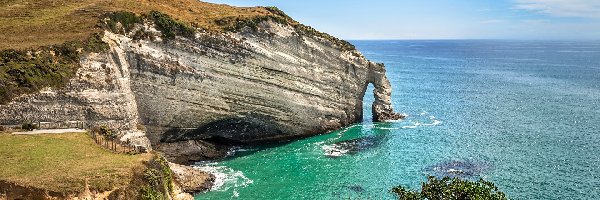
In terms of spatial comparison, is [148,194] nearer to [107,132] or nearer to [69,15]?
[107,132]

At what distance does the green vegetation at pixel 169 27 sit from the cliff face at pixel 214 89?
983 mm

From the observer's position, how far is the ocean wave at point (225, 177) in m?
53.8

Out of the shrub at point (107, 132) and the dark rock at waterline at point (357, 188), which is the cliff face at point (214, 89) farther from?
the dark rock at waterline at point (357, 188)

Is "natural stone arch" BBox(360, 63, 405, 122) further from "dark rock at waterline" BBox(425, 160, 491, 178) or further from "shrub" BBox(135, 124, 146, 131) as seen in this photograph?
"shrub" BBox(135, 124, 146, 131)

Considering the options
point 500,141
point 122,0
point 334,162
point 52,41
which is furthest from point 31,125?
point 500,141

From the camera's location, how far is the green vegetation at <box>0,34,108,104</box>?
166ft

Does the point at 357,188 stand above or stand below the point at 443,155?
below

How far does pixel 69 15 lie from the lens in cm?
6581

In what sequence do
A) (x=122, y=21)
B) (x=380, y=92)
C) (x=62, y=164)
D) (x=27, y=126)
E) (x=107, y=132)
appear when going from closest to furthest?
(x=62, y=164), (x=27, y=126), (x=107, y=132), (x=122, y=21), (x=380, y=92)

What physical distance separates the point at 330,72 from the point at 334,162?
22.1 m

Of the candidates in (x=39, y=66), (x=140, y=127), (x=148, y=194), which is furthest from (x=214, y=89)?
(x=148, y=194)

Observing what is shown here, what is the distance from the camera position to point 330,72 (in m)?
82.4

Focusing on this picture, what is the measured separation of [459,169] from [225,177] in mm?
27904

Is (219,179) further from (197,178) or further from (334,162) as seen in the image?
(334,162)
